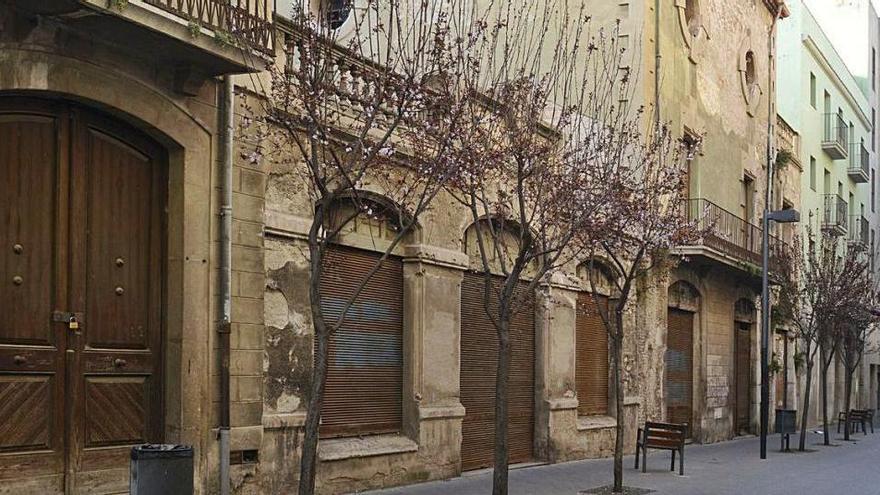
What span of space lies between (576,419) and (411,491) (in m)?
6.73

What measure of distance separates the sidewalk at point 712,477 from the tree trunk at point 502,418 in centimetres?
230

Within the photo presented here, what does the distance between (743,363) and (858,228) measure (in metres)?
18.4

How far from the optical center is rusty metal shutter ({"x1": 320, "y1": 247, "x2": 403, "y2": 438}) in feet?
47.1

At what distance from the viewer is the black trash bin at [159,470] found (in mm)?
8227

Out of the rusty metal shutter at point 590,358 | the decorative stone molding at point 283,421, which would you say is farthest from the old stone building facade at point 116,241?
the rusty metal shutter at point 590,358

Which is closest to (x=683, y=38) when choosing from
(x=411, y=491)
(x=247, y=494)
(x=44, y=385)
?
(x=411, y=491)

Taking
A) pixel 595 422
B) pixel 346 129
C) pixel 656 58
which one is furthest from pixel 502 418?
pixel 656 58

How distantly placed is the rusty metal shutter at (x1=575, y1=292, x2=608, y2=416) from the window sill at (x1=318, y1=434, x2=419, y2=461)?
21.6 ft

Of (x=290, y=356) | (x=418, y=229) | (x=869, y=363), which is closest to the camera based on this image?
(x=290, y=356)

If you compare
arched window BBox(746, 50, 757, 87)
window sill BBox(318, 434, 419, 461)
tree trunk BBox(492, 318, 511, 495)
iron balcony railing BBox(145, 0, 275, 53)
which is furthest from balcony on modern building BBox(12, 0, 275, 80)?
arched window BBox(746, 50, 757, 87)

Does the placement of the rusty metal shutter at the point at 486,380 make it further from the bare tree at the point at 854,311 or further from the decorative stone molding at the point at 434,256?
the bare tree at the point at 854,311

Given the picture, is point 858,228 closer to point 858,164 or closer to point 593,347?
point 858,164

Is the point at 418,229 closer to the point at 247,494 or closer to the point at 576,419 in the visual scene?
the point at 247,494

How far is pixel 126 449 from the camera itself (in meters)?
11.1
